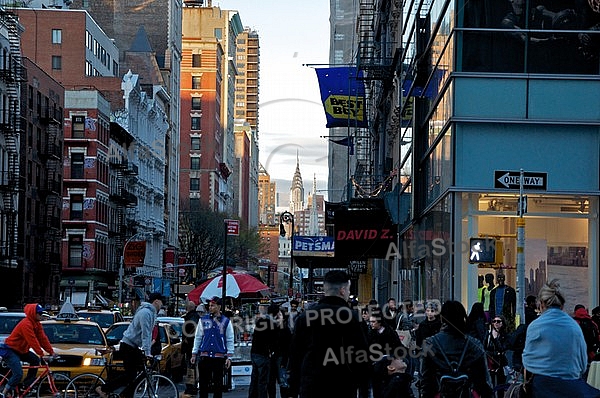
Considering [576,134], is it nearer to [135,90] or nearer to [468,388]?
[468,388]

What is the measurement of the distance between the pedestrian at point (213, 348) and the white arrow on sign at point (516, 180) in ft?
22.0

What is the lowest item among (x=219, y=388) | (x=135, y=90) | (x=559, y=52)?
(x=219, y=388)

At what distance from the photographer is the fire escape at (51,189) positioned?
72.8m

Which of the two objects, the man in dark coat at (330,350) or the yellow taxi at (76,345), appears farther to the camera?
the yellow taxi at (76,345)

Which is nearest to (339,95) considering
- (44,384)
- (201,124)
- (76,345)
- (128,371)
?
(76,345)

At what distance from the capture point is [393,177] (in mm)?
46406

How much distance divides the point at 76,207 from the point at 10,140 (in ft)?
71.4

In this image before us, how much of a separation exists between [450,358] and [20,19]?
83.2 meters

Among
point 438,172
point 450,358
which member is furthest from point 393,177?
point 450,358

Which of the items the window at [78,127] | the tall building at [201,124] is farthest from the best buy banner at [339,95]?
the tall building at [201,124]

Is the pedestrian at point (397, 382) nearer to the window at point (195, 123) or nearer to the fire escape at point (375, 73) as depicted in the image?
the fire escape at point (375, 73)

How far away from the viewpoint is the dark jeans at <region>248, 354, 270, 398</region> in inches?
A: 762

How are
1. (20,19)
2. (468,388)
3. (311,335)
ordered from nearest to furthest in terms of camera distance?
1. (311,335)
2. (468,388)
3. (20,19)

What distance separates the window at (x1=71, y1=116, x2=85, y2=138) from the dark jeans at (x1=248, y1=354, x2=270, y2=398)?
66.3 m
